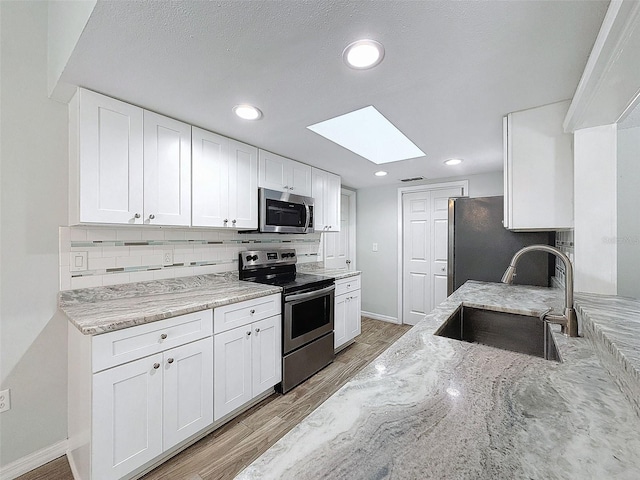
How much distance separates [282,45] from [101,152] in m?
1.24

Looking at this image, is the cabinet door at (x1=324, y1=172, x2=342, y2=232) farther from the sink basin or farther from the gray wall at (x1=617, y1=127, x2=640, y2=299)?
the gray wall at (x1=617, y1=127, x2=640, y2=299)

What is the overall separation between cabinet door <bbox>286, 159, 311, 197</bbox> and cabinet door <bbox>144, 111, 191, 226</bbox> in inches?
42.1

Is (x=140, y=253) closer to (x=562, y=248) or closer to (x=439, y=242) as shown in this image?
(x=562, y=248)

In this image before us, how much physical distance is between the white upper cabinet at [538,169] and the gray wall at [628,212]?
219mm

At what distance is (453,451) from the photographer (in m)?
0.52

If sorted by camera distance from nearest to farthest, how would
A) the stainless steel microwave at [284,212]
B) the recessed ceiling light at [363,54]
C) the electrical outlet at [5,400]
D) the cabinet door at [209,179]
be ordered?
the recessed ceiling light at [363,54] → the electrical outlet at [5,400] → the cabinet door at [209,179] → the stainless steel microwave at [284,212]

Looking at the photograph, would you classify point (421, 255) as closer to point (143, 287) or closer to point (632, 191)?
point (632, 191)

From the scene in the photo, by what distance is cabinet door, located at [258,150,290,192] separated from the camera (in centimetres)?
257

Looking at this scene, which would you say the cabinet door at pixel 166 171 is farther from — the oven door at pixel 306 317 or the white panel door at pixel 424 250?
the white panel door at pixel 424 250

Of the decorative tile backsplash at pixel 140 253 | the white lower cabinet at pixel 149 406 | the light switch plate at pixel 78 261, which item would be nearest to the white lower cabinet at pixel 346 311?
the decorative tile backsplash at pixel 140 253

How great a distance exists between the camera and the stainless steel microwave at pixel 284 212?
253 cm

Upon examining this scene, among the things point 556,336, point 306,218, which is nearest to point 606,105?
point 556,336

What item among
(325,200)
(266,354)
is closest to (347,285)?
(325,200)

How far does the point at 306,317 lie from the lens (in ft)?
8.28
